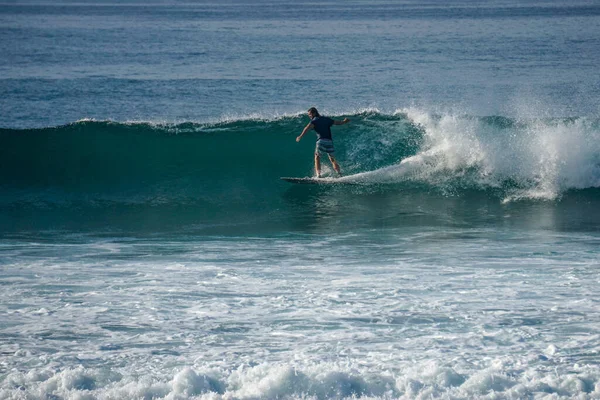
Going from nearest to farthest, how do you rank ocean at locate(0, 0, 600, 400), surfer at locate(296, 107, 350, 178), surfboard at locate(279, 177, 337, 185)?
ocean at locate(0, 0, 600, 400) < surfboard at locate(279, 177, 337, 185) < surfer at locate(296, 107, 350, 178)

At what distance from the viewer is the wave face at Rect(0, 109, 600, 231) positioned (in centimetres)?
1422

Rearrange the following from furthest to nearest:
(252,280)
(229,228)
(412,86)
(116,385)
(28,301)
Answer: (412,86) → (229,228) → (252,280) → (28,301) → (116,385)

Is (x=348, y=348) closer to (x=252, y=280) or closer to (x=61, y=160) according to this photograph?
(x=252, y=280)

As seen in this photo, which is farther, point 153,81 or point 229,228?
point 153,81

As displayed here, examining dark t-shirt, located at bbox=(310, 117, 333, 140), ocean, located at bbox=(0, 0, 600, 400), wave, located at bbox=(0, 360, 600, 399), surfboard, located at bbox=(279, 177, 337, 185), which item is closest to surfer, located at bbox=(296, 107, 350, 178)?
dark t-shirt, located at bbox=(310, 117, 333, 140)

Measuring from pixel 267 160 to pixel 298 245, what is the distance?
6903 millimetres

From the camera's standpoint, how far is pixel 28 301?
7324 millimetres

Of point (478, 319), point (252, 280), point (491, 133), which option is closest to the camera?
point (478, 319)

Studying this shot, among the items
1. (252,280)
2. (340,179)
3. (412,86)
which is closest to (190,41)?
(412,86)

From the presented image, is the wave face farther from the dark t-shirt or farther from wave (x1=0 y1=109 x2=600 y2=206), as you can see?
the dark t-shirt

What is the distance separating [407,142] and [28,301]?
1108cm

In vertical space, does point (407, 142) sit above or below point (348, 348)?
above

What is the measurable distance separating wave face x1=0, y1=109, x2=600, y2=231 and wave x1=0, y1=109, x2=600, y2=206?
0.02 metres

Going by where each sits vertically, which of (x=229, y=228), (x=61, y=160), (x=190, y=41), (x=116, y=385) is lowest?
(x=116, y=385)
